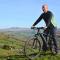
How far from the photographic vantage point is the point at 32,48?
16.9 metres

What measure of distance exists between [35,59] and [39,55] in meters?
0.79

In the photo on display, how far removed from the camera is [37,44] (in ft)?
55.3

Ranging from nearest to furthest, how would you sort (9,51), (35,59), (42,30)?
(35,59)
(42,30)
(9,51)

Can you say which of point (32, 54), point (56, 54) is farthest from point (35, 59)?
point (56, 54)

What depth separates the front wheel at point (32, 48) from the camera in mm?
16328

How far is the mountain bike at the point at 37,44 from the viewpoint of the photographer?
16364 mm

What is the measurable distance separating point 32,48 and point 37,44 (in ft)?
1.03

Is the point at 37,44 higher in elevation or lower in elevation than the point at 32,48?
higher

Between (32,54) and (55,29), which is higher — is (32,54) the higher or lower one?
the lower one

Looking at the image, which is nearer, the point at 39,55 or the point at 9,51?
the point at 39,55

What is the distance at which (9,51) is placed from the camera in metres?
19.3

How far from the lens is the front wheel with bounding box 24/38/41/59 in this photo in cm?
1633

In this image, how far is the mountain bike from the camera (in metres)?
16.4

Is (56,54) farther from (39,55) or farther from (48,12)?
(48,12)
